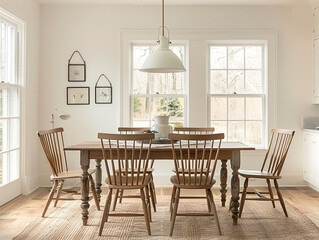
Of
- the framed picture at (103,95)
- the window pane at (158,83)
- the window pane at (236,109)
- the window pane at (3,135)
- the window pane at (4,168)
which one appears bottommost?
the window pane at (4,168)

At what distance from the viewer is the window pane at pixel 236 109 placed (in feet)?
17.8

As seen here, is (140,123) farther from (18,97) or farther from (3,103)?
(3,103)

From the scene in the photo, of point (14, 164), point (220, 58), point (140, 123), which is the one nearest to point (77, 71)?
point (140, 123)

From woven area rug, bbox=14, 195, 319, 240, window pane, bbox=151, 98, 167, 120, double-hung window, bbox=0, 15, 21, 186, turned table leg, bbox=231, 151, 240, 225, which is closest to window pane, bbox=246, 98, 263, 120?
window pane, bbox=151, 98, 167, 120

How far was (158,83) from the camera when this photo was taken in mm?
5438

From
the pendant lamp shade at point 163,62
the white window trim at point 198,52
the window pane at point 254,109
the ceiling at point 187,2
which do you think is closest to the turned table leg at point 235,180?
the pendant lamp shade at point 163,62

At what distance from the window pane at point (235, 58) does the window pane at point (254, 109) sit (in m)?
0.57

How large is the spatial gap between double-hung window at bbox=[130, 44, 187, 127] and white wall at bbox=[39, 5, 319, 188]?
0.81 feet

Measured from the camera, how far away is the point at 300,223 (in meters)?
3.56

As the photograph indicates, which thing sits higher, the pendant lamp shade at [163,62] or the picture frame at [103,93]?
the pendant lamp shade at [163,62]

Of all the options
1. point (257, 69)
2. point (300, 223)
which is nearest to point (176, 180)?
point (300, 223)

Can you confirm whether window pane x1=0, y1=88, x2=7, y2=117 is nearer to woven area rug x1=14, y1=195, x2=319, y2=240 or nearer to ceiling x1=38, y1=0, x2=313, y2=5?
woven area rug x1=14, y1=195, x2=319, y2=240

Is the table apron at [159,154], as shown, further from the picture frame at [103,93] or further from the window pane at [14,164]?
the picture frame at [103,93]

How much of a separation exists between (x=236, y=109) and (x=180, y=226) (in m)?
2.54
